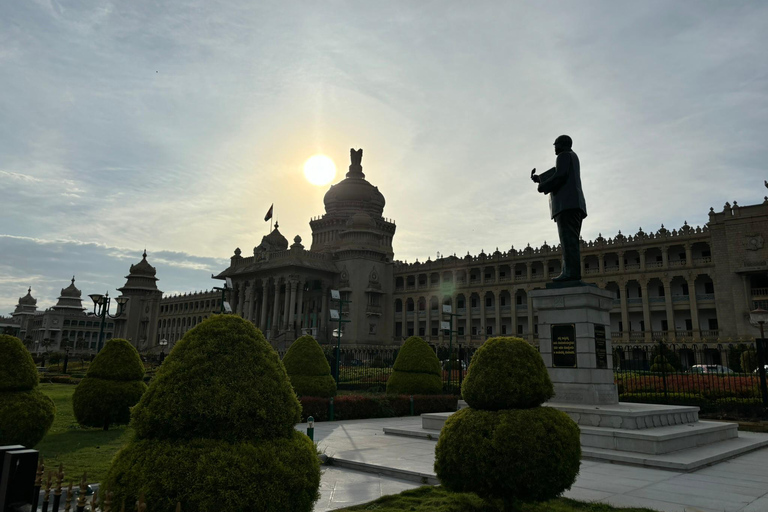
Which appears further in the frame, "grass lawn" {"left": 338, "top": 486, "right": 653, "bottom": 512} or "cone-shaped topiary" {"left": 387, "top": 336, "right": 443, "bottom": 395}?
"cone-shaped topiary" {"left": 387, "top": 336, "right": 443, "bottom": 395}

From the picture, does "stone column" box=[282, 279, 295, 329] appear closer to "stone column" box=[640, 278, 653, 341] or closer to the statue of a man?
"stone column" box=[640, 278, 653, 341]

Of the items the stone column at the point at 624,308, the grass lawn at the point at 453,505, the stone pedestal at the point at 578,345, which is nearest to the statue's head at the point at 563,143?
the stone pedestal at the point at 578,345

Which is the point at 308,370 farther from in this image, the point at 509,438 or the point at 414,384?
the point at 509,438

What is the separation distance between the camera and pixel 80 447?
12.4 m

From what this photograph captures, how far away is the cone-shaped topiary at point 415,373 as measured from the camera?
77.2ft

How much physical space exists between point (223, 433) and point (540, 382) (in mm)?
4636

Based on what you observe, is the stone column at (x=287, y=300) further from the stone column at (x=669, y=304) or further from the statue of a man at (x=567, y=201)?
the statue of a man at (x=567, y=201)

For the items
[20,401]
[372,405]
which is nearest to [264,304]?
[372,405]

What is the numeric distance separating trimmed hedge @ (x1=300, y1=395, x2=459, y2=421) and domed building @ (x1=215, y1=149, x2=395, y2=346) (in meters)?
37.6

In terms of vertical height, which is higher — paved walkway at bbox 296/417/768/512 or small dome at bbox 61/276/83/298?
small dome at bbox 61/276/83/298

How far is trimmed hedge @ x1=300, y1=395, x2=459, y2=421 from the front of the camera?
1966cm

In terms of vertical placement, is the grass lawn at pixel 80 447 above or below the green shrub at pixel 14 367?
below

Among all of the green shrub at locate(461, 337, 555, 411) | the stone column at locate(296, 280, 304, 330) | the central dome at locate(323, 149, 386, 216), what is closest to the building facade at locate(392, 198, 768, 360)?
the central dome at locate(323, 149, 386, 216)

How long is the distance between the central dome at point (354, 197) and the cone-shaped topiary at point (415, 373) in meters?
55.8
